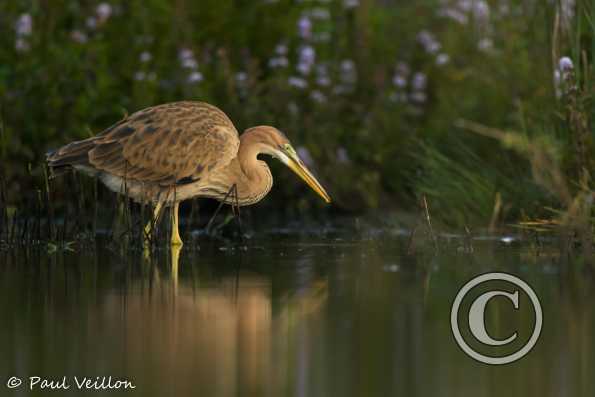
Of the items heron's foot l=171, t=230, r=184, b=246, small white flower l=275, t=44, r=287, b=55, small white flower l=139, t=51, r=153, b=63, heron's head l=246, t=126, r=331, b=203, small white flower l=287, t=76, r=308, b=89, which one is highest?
small white flower l=275, t=44, r=287, b=55

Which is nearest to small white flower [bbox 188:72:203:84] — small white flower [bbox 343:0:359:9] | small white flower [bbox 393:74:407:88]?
small white flower [bbox 343:0:359:9]

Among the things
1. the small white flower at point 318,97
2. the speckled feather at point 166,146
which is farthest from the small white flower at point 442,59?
the speckled feather at point 166,146

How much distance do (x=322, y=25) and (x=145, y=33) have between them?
1993 millimetres

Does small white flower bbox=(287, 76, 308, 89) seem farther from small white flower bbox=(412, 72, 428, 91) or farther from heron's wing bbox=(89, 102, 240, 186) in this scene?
heron's wing bbox=(89, 102, 240, 186)

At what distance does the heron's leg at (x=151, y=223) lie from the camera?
375 inches

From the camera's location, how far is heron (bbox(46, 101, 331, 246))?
992 cm

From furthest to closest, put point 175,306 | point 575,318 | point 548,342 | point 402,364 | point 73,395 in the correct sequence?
point 175,306
point 575,318
point 548,342
point 402,364
point 73,395

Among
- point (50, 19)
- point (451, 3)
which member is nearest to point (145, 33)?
point (50, 19)

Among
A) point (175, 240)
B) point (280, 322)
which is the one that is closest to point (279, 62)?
point (175, 240)

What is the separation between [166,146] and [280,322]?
13.5 ft

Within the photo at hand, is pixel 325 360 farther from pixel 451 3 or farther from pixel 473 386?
pixel 451 3

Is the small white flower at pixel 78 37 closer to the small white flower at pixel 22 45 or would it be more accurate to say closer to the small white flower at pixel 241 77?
the small white flower at pixel 22 45

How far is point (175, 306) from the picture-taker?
666 centimetres

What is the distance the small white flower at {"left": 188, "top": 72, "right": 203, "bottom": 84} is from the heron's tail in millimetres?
2212
